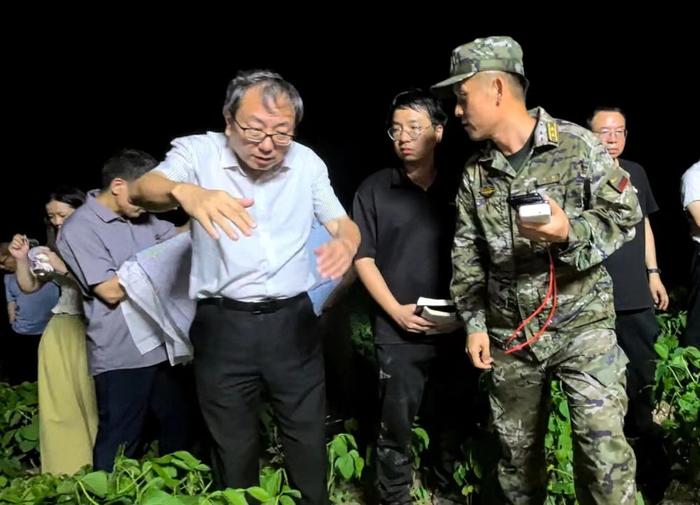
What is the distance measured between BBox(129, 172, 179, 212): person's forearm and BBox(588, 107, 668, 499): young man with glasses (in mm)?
2012

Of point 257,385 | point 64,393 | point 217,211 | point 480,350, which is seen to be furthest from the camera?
point 64,393

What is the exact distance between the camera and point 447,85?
93.7 inches

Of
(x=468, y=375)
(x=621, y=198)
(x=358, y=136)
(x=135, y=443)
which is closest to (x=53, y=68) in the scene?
(x=358, y=136)

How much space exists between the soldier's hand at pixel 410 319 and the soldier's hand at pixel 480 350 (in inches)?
11.3

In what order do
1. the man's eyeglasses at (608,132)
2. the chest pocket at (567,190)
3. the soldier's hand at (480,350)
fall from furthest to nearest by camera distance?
1. the man's eyeglasses at (608,132)
2. the soldier's hand at (480,350)
3. the chest pocket at (567,190)

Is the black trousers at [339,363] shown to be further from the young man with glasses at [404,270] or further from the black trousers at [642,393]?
the black trousers at [642,393]

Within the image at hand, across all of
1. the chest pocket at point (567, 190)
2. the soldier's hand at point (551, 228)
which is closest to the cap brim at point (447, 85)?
the chest pocket at point (567, 190)

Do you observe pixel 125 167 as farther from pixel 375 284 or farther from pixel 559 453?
pixel 559 453

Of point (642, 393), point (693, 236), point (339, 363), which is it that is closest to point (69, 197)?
point (339, 363)

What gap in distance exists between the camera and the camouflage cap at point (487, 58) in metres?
2.32

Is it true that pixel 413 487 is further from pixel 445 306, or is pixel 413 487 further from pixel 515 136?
pixel 515 136

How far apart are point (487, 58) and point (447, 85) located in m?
0.15

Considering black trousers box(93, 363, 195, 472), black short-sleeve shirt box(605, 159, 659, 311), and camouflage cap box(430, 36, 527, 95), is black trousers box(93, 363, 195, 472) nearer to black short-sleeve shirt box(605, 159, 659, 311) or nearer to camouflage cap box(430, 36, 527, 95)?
camouflage cap box(430, 36, 527, 95)

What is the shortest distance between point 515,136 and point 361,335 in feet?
8.67
